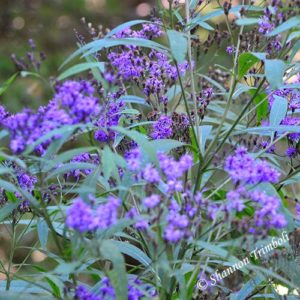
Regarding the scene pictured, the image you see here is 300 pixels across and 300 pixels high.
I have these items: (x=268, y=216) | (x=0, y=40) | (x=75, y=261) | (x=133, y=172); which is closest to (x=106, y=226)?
(x=75, y=261)

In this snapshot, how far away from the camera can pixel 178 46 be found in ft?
5.02

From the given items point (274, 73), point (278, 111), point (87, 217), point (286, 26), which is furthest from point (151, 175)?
point (278, 111)

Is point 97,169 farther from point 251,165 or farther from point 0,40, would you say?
point 0,40

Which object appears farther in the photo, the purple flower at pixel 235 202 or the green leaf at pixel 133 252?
the green leaf at pixel 133 252

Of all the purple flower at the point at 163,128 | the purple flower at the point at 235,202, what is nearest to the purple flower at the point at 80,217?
the purple flower at the point at 235,202

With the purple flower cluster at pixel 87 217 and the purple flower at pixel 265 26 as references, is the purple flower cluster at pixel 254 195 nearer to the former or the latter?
the purple flower cluster at pixel 87 217

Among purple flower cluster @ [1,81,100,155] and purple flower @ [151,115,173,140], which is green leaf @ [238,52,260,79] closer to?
purple flower @ [151,115,173,140]

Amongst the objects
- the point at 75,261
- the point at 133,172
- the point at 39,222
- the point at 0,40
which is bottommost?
the point at 0,40

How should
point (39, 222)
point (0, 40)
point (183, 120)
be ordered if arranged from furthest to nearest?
point (0, 40)
point (183, 120)
point (39, 222)

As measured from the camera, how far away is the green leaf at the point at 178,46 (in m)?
1.49

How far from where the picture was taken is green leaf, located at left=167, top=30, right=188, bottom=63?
1486mm

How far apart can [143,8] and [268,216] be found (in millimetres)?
6543

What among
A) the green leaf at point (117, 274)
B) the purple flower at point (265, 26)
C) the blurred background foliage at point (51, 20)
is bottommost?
the blurred background foliage at point (51, 20)

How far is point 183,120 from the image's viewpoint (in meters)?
2.09
